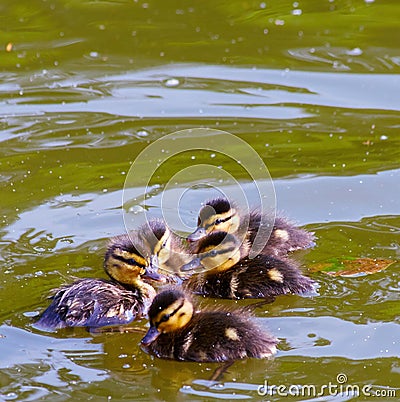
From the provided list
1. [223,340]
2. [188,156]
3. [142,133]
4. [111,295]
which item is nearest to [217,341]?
[223,340]

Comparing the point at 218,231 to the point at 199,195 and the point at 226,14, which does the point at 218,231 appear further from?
the point at 226,14

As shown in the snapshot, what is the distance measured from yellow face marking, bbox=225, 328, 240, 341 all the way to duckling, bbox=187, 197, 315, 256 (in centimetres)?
99

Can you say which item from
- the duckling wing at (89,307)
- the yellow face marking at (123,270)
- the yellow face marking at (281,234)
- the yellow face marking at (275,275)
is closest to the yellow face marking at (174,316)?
the duckling wing at (89,307)

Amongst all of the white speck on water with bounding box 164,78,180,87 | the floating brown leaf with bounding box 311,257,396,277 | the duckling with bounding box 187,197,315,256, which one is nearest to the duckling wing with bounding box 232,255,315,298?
the floating brown leaf with bounding box 311,257,396,277

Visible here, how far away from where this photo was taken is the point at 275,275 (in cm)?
497

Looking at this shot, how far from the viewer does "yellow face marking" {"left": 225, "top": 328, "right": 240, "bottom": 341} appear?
4352 millimetres

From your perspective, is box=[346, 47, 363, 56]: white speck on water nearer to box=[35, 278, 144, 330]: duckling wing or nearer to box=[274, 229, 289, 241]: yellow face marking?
box=[274, 229, 289, 241]: yellow face marking

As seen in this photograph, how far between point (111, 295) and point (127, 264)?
193mm

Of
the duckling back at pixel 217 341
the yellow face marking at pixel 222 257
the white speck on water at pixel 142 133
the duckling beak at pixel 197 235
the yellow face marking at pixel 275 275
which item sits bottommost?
the duckling back at pixel 217 341

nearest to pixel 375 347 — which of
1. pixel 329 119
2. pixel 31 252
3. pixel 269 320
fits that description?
pixel 269 320

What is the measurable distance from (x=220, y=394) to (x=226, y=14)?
5.27 m

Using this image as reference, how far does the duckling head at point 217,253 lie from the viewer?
5.12 metres

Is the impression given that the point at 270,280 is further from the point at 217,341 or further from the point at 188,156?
the point at 188,156

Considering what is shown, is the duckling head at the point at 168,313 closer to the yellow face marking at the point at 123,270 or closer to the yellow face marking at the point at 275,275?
the yellow face marking at the point at 123,270
